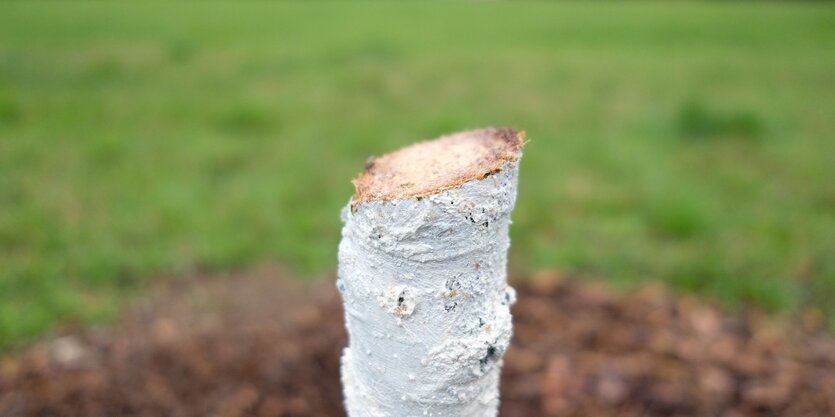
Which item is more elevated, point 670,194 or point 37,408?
point 670,194

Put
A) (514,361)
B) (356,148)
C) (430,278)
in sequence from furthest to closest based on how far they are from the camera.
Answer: (356,148) → (514,361) → (430,278)

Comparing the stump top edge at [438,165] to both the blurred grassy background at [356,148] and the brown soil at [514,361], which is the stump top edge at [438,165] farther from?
the blurred grassy background at [356,148]

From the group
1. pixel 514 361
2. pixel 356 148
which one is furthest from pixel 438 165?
pixel 356 148

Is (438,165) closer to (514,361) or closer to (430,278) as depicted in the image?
(430,278)

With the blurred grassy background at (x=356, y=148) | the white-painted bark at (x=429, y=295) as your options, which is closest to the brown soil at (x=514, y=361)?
the blurred grassy background at (x=356, y=148)

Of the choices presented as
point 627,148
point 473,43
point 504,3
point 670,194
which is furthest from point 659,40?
point 670,194

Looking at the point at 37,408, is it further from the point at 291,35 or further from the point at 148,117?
the point at 291,35
